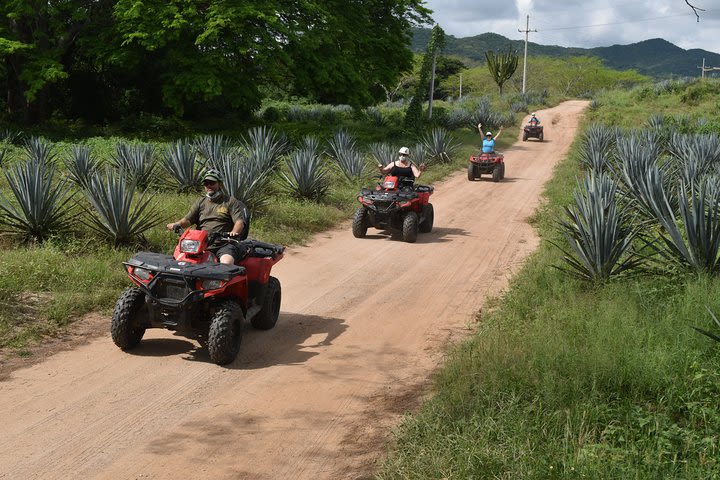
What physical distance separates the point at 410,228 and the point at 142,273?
22.3 feet

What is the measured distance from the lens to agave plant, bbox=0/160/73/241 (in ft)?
33.0

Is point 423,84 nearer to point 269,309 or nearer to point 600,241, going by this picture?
point 600,241

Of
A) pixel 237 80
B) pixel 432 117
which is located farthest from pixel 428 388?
pixel 432 117

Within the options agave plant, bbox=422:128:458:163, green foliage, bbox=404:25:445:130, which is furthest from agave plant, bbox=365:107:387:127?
agave plant, bbox=422:128:458:163

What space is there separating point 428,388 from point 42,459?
2.97 metres

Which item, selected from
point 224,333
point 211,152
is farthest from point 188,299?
point 211,152

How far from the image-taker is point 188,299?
6426 mm

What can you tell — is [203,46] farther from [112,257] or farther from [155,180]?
[112,257]

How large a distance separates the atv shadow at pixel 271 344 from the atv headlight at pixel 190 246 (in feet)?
2.84

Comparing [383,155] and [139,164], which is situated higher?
[383,155]

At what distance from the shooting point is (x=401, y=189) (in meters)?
13.4

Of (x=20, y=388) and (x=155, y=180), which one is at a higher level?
(x=155, y=180)

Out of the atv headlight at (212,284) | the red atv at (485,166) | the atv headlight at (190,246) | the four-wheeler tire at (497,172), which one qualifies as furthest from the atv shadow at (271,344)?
the four-wheeler tire at (497,172)

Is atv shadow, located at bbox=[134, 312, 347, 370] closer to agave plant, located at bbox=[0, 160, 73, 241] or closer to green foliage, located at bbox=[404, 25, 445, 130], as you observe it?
agave plant, located at bbox=[0, 160, 73, 241]
